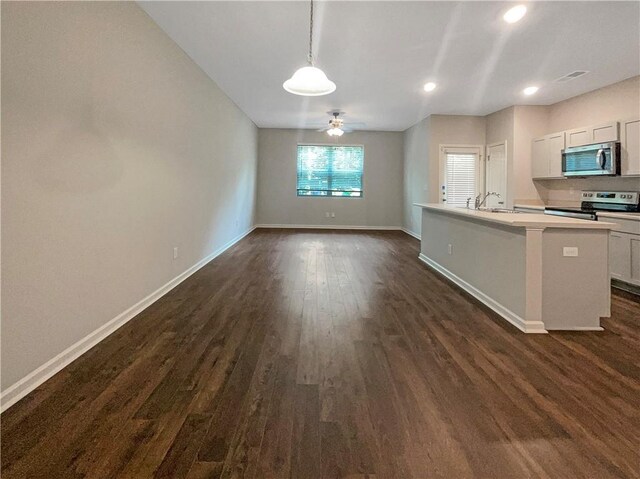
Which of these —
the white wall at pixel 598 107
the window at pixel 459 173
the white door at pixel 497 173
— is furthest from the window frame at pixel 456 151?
the white wall at pixel 598 107

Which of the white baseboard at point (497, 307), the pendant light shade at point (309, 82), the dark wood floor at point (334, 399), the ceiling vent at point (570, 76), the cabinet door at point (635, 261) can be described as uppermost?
the ceiling vent at point (570, 76)

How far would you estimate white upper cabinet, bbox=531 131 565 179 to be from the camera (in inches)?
235

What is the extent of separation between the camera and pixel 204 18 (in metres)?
3.55

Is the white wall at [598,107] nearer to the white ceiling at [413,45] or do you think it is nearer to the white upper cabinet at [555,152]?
the white ceiling at [413,45]

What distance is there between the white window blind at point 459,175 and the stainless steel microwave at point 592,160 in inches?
88.5

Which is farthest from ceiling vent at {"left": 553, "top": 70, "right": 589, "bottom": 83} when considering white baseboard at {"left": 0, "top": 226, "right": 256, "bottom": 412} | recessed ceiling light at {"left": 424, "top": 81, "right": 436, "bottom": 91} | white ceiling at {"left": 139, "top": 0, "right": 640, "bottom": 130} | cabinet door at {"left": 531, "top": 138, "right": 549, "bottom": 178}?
white baseboard at {"left": 0, "top": 226, "right": 256, "bottom": 412}

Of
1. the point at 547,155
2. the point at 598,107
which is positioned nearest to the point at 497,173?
the point at 547,155

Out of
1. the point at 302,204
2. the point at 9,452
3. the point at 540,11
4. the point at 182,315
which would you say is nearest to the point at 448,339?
the point at 182,315

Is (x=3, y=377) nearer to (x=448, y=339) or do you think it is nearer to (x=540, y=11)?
(x=448, y=339)

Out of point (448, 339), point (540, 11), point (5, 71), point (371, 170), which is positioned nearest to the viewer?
point (5, 71)

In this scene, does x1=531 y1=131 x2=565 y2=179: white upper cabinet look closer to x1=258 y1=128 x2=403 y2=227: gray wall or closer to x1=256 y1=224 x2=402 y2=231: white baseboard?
x1=258 y1=128 x2=403 y2=227: gray wall

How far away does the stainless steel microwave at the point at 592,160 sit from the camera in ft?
15.8

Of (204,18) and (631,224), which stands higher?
(204,18)

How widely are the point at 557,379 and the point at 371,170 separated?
331 inches
